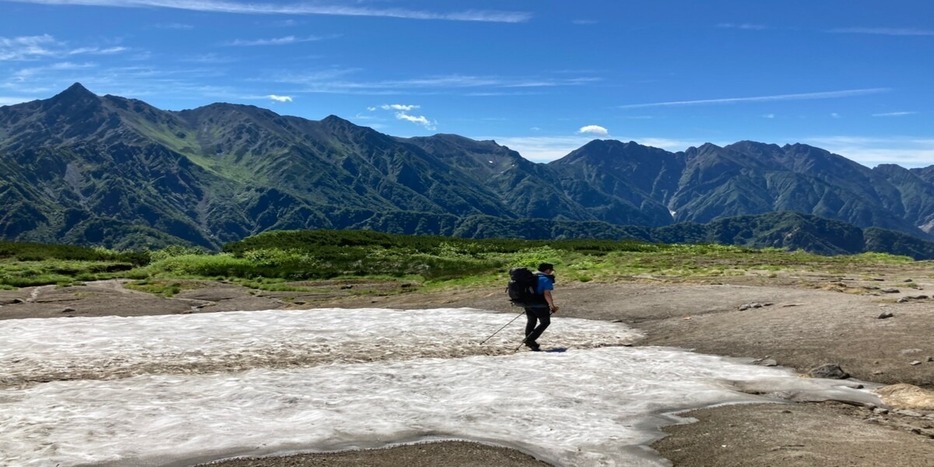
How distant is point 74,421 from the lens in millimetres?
12320

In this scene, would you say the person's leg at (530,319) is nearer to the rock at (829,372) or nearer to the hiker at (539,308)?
the hiker at (539,308)

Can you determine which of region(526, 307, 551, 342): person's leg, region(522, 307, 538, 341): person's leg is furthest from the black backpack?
region(526, 307, 551, 342): person's leg

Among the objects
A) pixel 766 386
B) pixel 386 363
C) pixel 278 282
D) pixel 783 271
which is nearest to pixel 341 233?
pixel 278 282

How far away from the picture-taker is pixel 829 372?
16.8 metres

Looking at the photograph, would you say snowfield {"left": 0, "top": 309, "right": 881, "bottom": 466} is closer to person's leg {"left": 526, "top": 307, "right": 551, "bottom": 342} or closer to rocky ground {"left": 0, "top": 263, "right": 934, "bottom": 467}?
person's leg {"left": 526, "top": 307, "right": 551, "bottom": 342}

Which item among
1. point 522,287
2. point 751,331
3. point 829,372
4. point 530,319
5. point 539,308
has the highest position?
point 522,287

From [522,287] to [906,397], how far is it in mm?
11147

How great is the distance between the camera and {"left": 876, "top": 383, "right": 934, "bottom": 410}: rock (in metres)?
13.7

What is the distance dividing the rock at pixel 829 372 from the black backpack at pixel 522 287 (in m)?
8.64

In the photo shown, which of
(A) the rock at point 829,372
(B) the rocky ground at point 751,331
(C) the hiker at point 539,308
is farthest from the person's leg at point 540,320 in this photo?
(A) the rock at point 829,372

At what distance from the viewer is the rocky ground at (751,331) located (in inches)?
428

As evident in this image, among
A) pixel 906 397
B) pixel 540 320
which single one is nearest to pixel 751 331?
pixel 540 320

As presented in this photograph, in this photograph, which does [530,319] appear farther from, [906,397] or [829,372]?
[906,397]

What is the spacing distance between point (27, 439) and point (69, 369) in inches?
263
